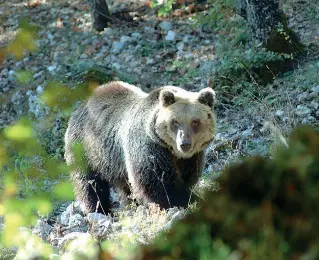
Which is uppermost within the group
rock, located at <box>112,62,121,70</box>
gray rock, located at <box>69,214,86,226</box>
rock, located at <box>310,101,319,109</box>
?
rock, located at <box>310,101,319,109</box>

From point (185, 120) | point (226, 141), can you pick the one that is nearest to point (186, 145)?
point (185, 120)

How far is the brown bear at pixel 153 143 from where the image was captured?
261 inches

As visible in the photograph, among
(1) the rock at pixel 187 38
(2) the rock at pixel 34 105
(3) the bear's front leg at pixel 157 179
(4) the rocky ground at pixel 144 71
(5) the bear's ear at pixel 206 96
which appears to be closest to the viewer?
(3) the bear's front leg at pixel 157 179

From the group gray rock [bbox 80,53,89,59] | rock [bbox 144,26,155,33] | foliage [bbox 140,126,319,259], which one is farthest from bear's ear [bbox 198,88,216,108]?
rock [bbox 144,26,155,33]

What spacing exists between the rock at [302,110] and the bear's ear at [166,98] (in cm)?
202

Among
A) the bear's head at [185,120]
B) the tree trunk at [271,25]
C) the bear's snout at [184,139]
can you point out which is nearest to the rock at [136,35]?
the tree trunk at [271,25]

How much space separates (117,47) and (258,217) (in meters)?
11.2

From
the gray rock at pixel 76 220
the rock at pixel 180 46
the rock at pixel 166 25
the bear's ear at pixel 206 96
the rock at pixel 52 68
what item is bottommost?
the rock at pixel 52 68

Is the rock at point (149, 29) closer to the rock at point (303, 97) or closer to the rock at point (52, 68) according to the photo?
the rock at point (52, 68)

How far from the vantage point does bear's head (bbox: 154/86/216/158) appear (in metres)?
6.63

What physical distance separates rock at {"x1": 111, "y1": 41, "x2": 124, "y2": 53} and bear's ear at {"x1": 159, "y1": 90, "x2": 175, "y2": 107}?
265 inches

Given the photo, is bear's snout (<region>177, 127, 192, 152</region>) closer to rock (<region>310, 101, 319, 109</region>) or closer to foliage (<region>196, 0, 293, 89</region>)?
rock (<region>310, 101, 319, 109</region>)

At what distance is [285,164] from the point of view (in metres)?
2.68

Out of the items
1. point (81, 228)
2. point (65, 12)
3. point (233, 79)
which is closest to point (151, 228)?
point (81, 228)
